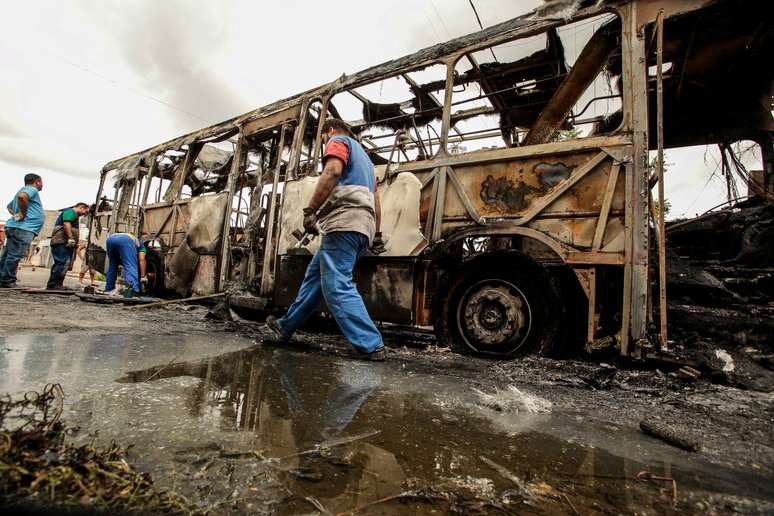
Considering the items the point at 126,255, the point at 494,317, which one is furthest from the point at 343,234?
the point at 126,255

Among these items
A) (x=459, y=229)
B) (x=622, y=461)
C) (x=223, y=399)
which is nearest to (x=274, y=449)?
(x=223, y=399)

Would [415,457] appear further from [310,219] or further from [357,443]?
[310,219]

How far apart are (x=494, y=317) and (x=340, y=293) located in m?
1.20

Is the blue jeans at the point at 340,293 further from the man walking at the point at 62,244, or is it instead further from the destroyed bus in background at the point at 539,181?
the man walking at the point at 62,244

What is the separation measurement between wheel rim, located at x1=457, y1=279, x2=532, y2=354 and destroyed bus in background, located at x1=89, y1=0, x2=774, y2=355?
0.03ft

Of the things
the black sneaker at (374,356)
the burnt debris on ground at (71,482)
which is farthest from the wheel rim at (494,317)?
the burnt debris on ground at (71,482)

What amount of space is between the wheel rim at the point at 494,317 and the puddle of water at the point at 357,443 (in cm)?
93

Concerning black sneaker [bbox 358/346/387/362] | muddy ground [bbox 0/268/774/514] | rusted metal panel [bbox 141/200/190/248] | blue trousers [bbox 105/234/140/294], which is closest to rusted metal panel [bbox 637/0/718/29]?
muddy ground [bbox 0/268/774/514]

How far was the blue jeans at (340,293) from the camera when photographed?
105 inches

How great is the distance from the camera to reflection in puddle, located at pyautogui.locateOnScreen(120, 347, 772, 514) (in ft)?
2.94

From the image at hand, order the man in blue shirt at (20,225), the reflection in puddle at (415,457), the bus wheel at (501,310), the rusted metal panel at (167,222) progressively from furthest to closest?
the rusted metal panel at (167,222) < the man in blue shirt at (20,225) < the bus wheel at (501,310) < the reflection in puddle at (415,457)

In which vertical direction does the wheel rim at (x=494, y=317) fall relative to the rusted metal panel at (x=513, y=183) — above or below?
below

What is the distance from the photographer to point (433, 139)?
529 cm

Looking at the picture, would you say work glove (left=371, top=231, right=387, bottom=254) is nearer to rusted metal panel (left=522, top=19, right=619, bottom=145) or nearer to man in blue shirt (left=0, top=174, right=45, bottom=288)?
rusted metal panel (left=522, top=19, right=619, bottom=145)
